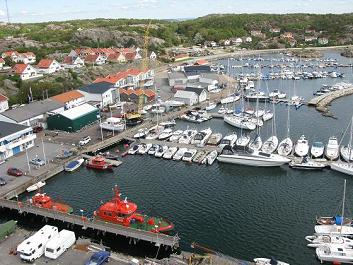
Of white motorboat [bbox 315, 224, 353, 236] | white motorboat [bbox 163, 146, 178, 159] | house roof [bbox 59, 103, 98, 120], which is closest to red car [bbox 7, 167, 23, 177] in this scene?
house roof [bbox 59, 103, 98, 120]

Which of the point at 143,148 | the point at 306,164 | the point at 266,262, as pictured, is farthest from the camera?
the point at 143,148

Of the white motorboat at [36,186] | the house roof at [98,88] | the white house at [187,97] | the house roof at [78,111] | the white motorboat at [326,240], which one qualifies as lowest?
the white motorboat at [326,240]

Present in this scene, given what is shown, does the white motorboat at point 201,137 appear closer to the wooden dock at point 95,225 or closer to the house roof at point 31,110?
the wooden dock at point 95,225

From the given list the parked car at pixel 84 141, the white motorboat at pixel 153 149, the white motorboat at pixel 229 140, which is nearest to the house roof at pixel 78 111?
the parked car at pixel 84 141

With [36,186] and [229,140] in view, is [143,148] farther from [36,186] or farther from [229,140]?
[36,186]

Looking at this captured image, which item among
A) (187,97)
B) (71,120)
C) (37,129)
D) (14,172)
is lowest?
(14,172)

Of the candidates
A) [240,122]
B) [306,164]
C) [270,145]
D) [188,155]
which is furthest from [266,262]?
[240,122]

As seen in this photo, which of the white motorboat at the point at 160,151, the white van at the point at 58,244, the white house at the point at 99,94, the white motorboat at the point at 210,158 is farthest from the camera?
the white house at the point at 99,94
